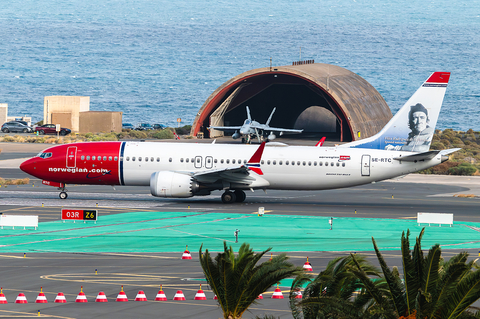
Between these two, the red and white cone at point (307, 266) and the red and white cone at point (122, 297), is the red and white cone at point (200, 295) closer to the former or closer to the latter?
the red and white cone at point (122, 297)

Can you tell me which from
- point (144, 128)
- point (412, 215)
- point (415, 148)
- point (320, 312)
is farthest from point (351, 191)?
point (144, 128)

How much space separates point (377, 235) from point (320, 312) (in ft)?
63.8

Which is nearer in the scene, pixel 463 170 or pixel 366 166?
pixel 366 166

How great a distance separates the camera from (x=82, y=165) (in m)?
40.7

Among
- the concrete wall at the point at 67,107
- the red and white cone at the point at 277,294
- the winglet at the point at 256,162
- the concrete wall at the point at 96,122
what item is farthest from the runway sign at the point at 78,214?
the concrete wall at the point at 67,107

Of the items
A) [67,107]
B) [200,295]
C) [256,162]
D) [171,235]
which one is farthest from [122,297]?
[67,107]

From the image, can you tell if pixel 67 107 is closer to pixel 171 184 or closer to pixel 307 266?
pixel 171 184

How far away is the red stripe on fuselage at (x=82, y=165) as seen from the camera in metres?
40.7

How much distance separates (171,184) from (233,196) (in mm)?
4490

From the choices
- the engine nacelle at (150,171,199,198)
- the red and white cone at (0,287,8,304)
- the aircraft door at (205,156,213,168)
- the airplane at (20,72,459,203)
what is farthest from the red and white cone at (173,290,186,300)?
the aircraft door at (205,156,213,168)

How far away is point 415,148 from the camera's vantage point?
1699 inches

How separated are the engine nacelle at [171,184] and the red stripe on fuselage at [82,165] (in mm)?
2990

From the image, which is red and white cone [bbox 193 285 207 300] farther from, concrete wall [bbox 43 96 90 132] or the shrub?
concrete wall [bbox 43 96 90 132]

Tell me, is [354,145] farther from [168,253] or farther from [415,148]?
[168,253]
